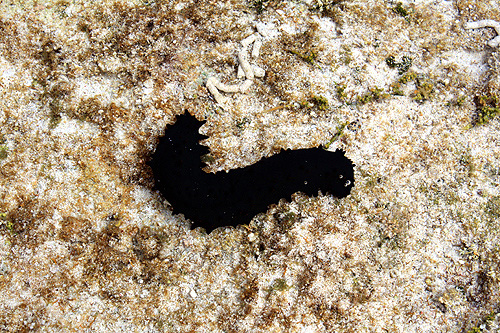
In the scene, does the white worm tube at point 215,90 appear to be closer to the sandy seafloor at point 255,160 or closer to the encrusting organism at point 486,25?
the sandy seafloor at point 255,160

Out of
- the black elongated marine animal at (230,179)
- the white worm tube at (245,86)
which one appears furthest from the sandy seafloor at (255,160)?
the black elongated marine animal at (230,179)

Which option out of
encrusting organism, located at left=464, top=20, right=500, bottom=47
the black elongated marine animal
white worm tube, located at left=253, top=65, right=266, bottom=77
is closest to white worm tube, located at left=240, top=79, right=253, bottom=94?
white worm tube, located at left=253, top=65, right=266, bottom=77

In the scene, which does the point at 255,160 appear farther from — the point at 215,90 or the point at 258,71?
the point at 258,71

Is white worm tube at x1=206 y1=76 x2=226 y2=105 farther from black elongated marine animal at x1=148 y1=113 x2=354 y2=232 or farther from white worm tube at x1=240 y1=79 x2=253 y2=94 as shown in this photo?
black elongated marine animal at x1=148 y1=113 x2=354 y2=232

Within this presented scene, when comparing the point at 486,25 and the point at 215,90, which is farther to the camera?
the point at 486,25

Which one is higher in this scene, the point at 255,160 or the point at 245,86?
the point at 245,86

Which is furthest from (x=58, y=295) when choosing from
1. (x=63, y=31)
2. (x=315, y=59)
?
(x=315, y=59)

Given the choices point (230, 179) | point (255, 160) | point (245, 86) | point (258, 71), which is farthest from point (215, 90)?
point (230, 179)
